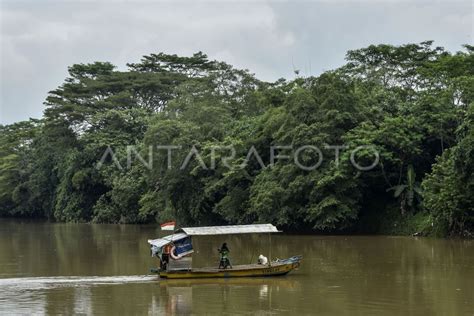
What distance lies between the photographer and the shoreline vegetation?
3136 centimetres

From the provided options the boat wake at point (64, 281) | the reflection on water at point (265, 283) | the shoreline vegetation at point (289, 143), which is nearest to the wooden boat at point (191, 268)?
the reflection on water at point (265, 283)

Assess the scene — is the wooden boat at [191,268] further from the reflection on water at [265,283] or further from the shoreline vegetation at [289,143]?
the shoreline vegetation at [289,143]

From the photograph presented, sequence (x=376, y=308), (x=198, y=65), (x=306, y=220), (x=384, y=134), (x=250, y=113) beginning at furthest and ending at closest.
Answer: (x=198, y=65)
(x=250, y=113)
(x=306, y=220)
(x=384, y=134)
(x=376, y=308)

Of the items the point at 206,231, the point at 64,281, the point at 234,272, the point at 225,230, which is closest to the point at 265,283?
the point at 234,272

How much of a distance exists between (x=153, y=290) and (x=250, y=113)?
89.6 feet

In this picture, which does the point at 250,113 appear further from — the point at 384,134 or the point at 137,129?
the point at 384,134

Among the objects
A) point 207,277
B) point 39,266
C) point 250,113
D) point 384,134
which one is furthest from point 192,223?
point 207,277

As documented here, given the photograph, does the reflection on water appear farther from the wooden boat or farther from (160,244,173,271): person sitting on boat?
(160,244,173,271): person sitting on boat

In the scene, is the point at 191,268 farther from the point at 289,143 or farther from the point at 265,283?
the point at 289,143

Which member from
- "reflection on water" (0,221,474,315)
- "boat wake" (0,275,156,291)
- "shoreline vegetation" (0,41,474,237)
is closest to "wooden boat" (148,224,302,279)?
"reflection on water" (0,221,474,315)

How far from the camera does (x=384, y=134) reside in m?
31.3

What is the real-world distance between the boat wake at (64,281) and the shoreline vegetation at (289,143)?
1374 centimetres

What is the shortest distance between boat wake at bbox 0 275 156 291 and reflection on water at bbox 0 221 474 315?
27mm

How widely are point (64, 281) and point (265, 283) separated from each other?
218 inches
